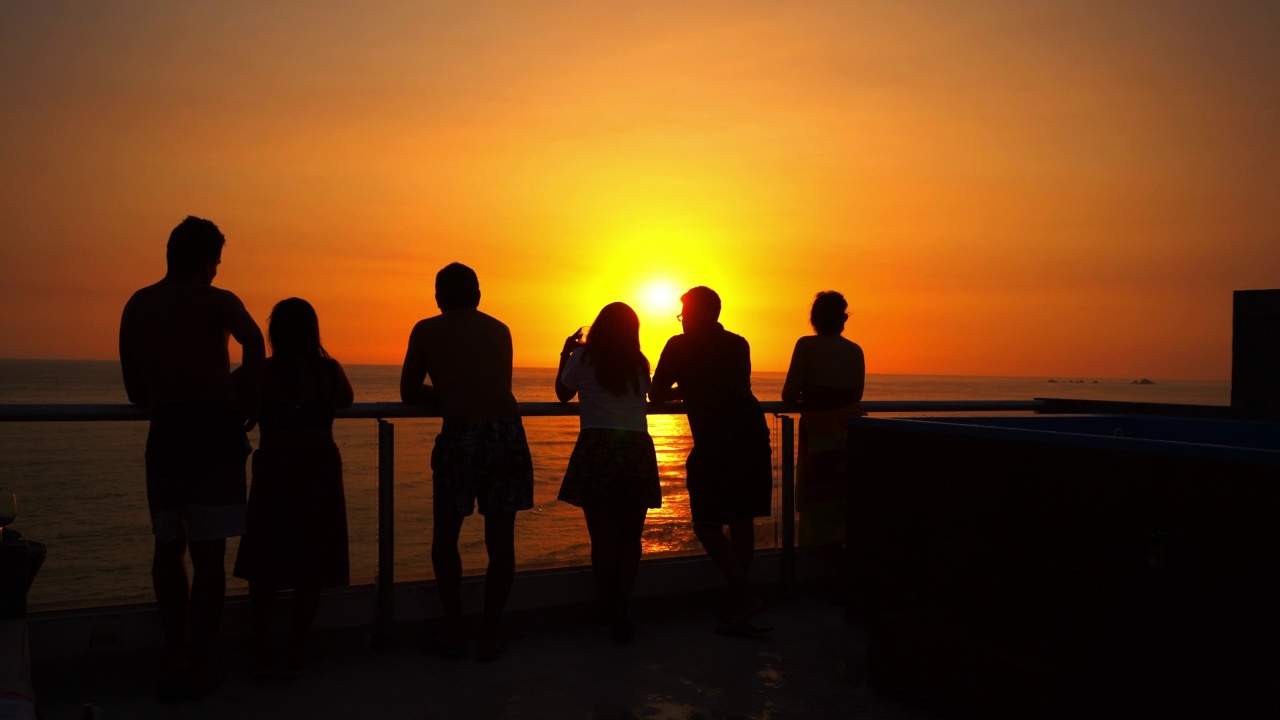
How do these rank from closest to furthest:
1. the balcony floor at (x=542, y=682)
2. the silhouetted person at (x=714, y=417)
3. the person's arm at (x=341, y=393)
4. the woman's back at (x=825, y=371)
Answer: the balcony floor at (x=542, y=682) → the person's arm at (x=341, y=393) → the silhouetted person at (x=714, y=417) → the woman's back at (x=825, y=371)

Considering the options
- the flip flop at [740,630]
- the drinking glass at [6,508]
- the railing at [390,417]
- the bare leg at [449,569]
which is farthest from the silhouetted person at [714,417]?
the drinking glass at [6,508]

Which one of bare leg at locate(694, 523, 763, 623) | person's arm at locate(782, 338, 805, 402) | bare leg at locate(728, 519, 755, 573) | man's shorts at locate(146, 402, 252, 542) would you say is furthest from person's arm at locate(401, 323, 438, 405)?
person's arm at locate(782, 338, 805, 402)

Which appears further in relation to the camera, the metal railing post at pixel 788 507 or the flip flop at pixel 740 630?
the metal railing post at pixel 788 507

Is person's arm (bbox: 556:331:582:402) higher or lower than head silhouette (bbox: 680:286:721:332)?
lower

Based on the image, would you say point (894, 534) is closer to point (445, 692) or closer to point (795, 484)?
point (795, 484)

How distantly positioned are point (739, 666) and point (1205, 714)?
1.60 m

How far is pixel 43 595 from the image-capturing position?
16.1m

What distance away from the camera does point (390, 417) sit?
12.9 ft

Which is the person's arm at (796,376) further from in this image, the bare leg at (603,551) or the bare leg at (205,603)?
the bare leg at (205,603)

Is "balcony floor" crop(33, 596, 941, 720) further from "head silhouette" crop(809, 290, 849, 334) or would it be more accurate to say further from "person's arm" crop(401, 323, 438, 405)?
"head silhouette" crop(809, 290, 849, 334)

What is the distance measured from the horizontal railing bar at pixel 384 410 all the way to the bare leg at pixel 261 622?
2.21ft

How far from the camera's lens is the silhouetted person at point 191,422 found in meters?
3.25

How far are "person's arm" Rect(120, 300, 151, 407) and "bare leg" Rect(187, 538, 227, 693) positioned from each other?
1.70 feet

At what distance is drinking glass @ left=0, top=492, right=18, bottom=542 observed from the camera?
326cm
